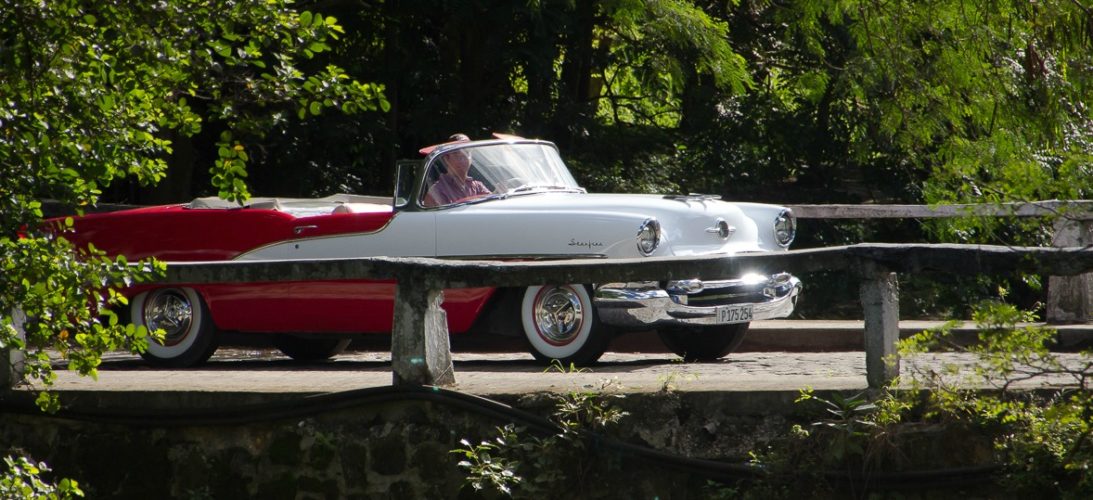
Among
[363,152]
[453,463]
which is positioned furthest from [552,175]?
[363,152]

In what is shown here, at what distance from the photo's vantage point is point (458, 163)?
888 cm

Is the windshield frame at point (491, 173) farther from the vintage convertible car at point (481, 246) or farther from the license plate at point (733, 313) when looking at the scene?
the license plate at point (733, 313)

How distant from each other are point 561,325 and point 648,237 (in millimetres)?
808

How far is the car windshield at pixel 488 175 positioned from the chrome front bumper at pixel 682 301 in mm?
1285

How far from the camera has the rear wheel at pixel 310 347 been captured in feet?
32.9

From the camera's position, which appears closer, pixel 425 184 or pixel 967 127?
pixel 425 184

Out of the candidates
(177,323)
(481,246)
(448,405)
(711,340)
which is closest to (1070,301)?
(711,340)

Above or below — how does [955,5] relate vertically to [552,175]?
above

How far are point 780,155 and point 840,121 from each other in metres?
0.98

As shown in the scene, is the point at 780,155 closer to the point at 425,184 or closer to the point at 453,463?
the point at 425,184

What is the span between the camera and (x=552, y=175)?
9320 mm

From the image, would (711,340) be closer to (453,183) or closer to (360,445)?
(453,183)

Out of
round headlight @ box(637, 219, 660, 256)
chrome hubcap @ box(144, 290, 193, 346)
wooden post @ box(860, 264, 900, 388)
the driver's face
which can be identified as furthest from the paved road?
the driver's face

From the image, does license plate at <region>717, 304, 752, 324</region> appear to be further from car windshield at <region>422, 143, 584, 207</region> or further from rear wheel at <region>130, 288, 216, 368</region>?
rear wheel at <region>130, 288, 216, 368</region>
